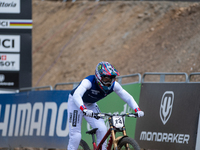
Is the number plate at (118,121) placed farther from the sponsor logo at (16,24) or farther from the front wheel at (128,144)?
the sponsor logo at (16,24)

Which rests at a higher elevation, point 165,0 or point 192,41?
point 165,0

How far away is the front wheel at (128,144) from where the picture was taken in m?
5.61

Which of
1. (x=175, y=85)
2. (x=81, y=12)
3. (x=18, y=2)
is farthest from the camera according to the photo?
(x=81, y=12)

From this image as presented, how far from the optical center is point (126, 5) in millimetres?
28531

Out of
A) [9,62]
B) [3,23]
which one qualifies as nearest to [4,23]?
[3,23]

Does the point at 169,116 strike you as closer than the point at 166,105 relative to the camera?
Yes

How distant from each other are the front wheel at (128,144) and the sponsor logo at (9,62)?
859cm

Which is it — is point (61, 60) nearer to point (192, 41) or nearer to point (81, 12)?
point (81, 12)

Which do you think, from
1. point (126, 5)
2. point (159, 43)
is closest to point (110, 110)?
point (159, 43)

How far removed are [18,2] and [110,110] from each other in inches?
240

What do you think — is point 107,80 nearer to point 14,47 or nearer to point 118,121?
point 118,121

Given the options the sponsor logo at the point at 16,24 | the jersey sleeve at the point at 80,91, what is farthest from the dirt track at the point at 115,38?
the jersey sleeve at the point at 80,91

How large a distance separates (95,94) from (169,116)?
6.77 feet

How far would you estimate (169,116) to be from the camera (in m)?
8.17
